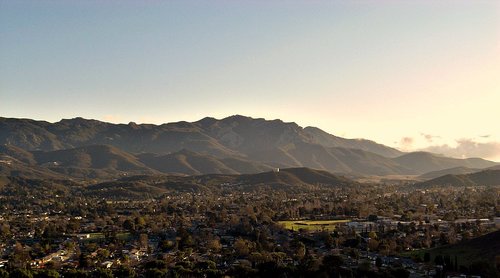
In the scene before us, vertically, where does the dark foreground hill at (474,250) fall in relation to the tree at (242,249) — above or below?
above

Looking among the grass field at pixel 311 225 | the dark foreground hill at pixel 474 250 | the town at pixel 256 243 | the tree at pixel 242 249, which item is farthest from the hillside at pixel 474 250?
the grass field at pixel 311 225

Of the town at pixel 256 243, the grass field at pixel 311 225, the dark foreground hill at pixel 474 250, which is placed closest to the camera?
the town at pixel 256 243

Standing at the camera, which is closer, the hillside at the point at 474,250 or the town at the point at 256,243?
the town at the point at 256,243

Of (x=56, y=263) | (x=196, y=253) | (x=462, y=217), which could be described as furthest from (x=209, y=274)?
(x=462, y=217)

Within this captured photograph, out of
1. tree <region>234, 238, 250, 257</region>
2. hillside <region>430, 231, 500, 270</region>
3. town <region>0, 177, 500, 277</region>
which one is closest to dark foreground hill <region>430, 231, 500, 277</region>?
hillside <region>430, 231, 500, 270</region>

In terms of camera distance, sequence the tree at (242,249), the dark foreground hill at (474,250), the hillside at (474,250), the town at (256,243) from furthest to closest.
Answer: the tree at (242,249) → the hillside at (474,250) → the dark foreground hill at (474,250) → the town at (256,243)

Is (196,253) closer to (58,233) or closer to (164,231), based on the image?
(164,231)

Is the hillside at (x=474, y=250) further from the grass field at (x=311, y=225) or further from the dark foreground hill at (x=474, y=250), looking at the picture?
the grass field at (x=311, y=225)

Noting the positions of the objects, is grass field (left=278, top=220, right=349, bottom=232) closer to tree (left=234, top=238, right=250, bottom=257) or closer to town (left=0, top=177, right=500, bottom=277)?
town (left=0, top=177, right=500, bottom=277)

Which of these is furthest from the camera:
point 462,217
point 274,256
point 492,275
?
point 462,217
